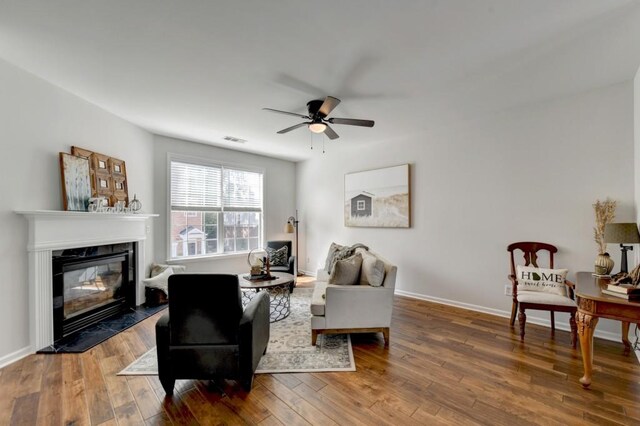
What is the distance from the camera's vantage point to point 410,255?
454cm

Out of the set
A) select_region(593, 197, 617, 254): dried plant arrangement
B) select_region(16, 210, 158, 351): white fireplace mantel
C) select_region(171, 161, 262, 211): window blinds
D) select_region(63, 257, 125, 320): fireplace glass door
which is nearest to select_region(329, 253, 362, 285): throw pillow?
select_region(593, 197, 617, 254): dried plant arrangement

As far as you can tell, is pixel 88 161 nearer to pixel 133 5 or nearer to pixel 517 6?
pixel 133 5

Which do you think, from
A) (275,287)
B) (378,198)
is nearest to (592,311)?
(378,198)

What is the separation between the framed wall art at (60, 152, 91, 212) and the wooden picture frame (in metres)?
0.07

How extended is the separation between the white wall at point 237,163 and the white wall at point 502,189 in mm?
1900

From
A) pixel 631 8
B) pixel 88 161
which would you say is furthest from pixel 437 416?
pixel 88 161

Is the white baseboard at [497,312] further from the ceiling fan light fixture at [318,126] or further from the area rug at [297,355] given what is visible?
the ceiling fan light fixture at [318,126]

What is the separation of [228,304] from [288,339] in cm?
122

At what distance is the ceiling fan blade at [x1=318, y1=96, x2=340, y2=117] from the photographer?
2556mm

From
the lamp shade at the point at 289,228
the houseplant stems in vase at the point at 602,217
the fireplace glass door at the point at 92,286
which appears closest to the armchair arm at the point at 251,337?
the fireplace glass door at the point at 92,286

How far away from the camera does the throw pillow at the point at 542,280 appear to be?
293 centimetres

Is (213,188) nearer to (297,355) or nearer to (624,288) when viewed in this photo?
(297,355)

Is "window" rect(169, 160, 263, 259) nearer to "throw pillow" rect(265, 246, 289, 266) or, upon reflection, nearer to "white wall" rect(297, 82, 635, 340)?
"throw pillow" rect(265, 246, 289, 266)

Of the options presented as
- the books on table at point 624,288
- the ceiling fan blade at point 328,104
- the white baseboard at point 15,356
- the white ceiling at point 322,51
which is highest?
the white ceiling at point 322,51
